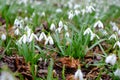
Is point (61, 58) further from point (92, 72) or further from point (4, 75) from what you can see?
point (4, 75)

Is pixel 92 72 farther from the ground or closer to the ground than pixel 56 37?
closer to the ground

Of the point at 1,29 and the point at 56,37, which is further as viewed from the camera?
the point at 1,29

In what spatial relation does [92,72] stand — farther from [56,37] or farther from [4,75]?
[4,75]

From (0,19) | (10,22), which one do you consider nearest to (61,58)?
(10,22)

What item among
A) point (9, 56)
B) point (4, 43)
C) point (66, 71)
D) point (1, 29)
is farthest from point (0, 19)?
point (66, 71)

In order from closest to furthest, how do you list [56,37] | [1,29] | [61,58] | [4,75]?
1. [4,75]
2. [61,58]
3. [56,37]
4. [1,29]

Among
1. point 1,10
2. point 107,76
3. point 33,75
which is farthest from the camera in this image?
point 1,10

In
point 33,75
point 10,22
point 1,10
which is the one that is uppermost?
point 1,10

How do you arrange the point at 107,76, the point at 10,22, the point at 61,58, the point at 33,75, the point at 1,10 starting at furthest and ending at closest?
the point at 1,10 → the point at 10,22 → the point at 61,58 → the point at 107,76 → the point at 33,75

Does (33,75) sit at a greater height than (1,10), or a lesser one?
lesser
